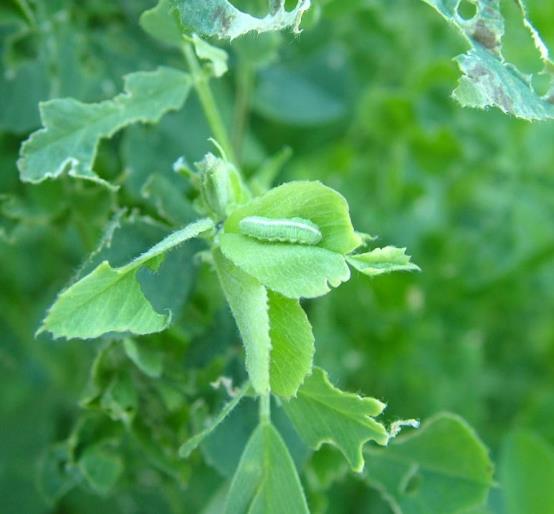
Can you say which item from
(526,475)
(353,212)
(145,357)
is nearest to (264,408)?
(145,357)

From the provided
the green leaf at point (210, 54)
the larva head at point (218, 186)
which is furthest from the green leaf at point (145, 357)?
the green leaf at point (210, 54)

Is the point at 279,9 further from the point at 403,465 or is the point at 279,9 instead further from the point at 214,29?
the point at 403,465

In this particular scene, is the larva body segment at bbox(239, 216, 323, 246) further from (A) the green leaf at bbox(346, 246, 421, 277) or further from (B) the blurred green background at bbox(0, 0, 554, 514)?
(B) the blurred green background at bbox(0, 0, 554, 514)

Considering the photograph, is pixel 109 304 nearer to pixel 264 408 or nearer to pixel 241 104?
pixel 264 408

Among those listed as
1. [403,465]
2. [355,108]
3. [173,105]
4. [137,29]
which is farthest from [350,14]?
[403,465]

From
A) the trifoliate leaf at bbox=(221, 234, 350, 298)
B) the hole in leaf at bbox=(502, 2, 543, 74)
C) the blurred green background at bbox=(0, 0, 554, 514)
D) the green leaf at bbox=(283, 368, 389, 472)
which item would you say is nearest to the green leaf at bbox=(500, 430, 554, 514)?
the blurred green background at bbox=(0, 0, 554, 514)
